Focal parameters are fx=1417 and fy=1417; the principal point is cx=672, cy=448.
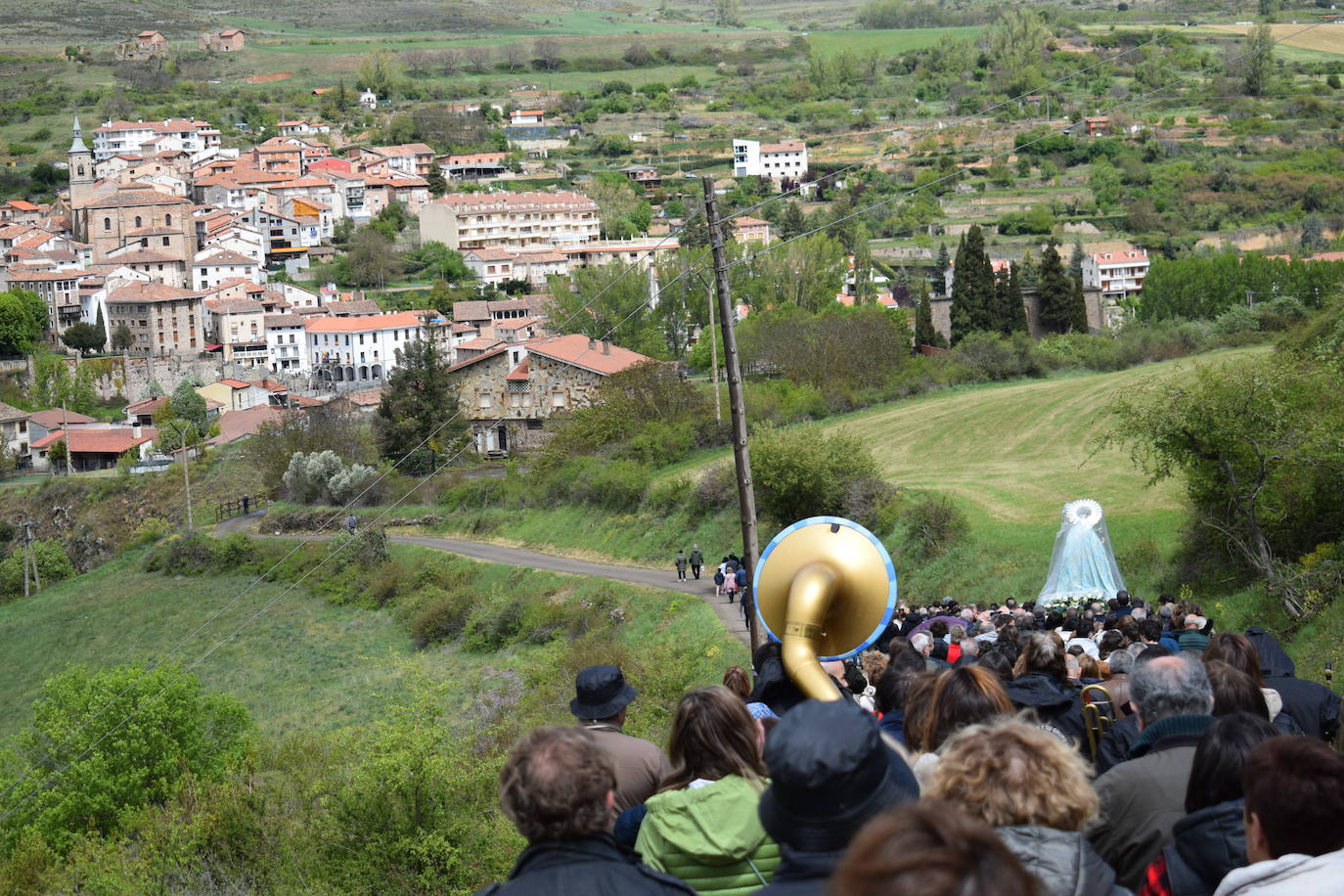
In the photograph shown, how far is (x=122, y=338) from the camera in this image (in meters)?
88.7

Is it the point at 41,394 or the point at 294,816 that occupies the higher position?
the point at 294,816

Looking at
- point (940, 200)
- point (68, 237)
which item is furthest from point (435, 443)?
point (68, 237)

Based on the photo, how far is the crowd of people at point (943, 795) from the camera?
112 inches

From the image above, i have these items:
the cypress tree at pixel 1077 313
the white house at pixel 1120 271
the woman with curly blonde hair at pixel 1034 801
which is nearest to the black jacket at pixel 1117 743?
the woman with curly blonde hair at pixel 1034 801

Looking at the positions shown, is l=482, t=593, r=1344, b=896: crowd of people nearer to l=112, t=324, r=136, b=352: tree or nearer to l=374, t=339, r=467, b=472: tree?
l=374, t=339, r=467, b=472: tree

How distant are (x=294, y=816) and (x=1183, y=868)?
1011 cm

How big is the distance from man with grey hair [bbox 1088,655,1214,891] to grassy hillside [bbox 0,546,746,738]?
12.1m

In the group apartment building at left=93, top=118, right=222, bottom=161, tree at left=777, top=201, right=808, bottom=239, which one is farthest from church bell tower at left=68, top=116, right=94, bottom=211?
tree at left=777, top=201, right=808, bottom=239

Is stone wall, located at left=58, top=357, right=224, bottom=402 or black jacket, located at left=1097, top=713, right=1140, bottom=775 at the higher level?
black jacket, located at left=1097, top=713, right=1140, bottom=775

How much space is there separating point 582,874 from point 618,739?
1.60m

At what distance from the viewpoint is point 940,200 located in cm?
10481

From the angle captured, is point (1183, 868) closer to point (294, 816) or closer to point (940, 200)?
point (294, 816)

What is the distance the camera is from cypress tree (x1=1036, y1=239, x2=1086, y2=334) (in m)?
51.8

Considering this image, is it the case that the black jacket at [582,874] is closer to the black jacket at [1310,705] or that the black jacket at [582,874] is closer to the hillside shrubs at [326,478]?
the black jacket at [1310,705]
